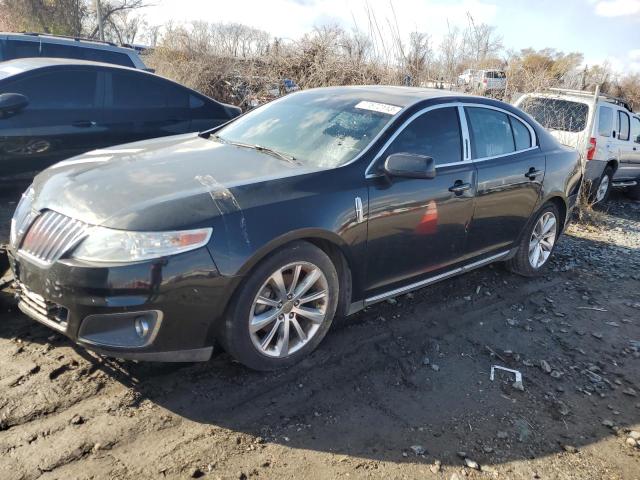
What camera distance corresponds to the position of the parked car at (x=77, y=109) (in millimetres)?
4852

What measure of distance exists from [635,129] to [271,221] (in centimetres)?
961

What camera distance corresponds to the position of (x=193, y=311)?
8.61 feet

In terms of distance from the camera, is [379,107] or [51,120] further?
[51,120]

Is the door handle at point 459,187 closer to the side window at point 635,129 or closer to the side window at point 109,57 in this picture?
the side window at point 109,57

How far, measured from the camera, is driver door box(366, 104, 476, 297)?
3.39 meters

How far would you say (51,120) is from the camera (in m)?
5.05

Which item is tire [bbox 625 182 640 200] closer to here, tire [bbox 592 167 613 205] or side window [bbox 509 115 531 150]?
tire [bbox 592 167 613 205]

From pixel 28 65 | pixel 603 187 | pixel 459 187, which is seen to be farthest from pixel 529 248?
pixel 28 65

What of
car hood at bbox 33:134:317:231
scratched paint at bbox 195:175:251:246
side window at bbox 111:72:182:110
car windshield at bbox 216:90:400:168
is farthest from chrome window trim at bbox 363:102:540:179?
side window at bbox 111:72:182:110

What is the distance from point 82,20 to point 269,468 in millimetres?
30151

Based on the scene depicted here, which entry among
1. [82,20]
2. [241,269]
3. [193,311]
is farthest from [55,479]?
[82,20]

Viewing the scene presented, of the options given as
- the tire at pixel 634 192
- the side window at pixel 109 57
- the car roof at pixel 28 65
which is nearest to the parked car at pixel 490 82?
the tire at pixel 634 192

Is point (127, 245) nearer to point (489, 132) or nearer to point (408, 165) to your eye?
point (408, 165)

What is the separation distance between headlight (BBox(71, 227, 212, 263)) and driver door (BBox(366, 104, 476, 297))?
131 cm
